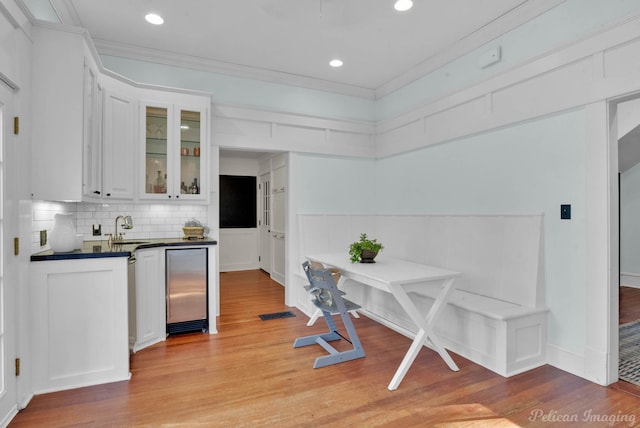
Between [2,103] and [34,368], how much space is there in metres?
1.72

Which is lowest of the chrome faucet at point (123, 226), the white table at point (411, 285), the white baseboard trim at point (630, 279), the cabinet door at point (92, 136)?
the white baseboard trim at point (630, 279)

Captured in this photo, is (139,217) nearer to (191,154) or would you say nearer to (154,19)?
(191,154)

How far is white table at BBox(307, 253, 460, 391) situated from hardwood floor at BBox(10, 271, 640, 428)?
146 mm

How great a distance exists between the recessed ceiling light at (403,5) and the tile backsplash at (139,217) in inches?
114

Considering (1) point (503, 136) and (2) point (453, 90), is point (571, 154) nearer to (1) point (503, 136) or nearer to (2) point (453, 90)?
(1) point (503, 136)

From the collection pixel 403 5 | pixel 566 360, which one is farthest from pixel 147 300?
pixel 566 360

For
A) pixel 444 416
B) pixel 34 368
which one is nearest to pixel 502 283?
pixel 444 416

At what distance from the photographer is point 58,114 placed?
2.49m

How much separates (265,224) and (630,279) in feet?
20.7

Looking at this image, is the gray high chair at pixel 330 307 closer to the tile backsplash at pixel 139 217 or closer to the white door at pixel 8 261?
the tile backsplash at pixel 139 217

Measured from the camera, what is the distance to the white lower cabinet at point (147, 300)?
3.14m

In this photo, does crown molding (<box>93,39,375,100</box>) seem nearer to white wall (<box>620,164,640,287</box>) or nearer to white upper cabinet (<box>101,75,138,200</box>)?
white upper cabinet (<box>101,75,138,200</box>)

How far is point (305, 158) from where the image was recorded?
4.71m

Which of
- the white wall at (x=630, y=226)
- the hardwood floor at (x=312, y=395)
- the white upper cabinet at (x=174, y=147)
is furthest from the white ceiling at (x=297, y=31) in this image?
the white wall at (x=630, y=226)
